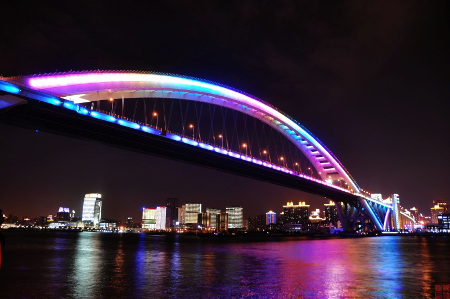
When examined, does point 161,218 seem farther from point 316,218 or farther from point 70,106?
point 70,106

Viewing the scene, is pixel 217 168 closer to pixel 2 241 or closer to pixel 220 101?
pixel 220 101

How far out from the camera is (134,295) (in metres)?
10.3

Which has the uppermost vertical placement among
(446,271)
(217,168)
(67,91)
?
(67,91)

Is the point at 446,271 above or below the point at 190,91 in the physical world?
below

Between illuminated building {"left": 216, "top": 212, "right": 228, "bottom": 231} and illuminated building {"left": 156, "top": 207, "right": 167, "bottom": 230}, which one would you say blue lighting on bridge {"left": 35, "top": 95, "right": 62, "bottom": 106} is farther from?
illuminated building {"left": 156, "top": 207, "right": 167, "bottom": 230}

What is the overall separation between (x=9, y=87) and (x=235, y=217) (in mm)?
163812

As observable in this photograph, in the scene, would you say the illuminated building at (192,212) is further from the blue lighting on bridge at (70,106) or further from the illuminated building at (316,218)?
the blue lighting on bridge at (70,106)

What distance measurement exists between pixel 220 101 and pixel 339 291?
126 feet

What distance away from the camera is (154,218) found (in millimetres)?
188875

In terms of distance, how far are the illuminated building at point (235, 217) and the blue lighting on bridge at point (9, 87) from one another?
161 meters

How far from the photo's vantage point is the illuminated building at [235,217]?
18100cm

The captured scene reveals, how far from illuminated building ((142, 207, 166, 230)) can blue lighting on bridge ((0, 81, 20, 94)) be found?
164 meters

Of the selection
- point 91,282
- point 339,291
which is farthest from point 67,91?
point 339,291

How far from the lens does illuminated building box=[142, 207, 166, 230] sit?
184500 mm
